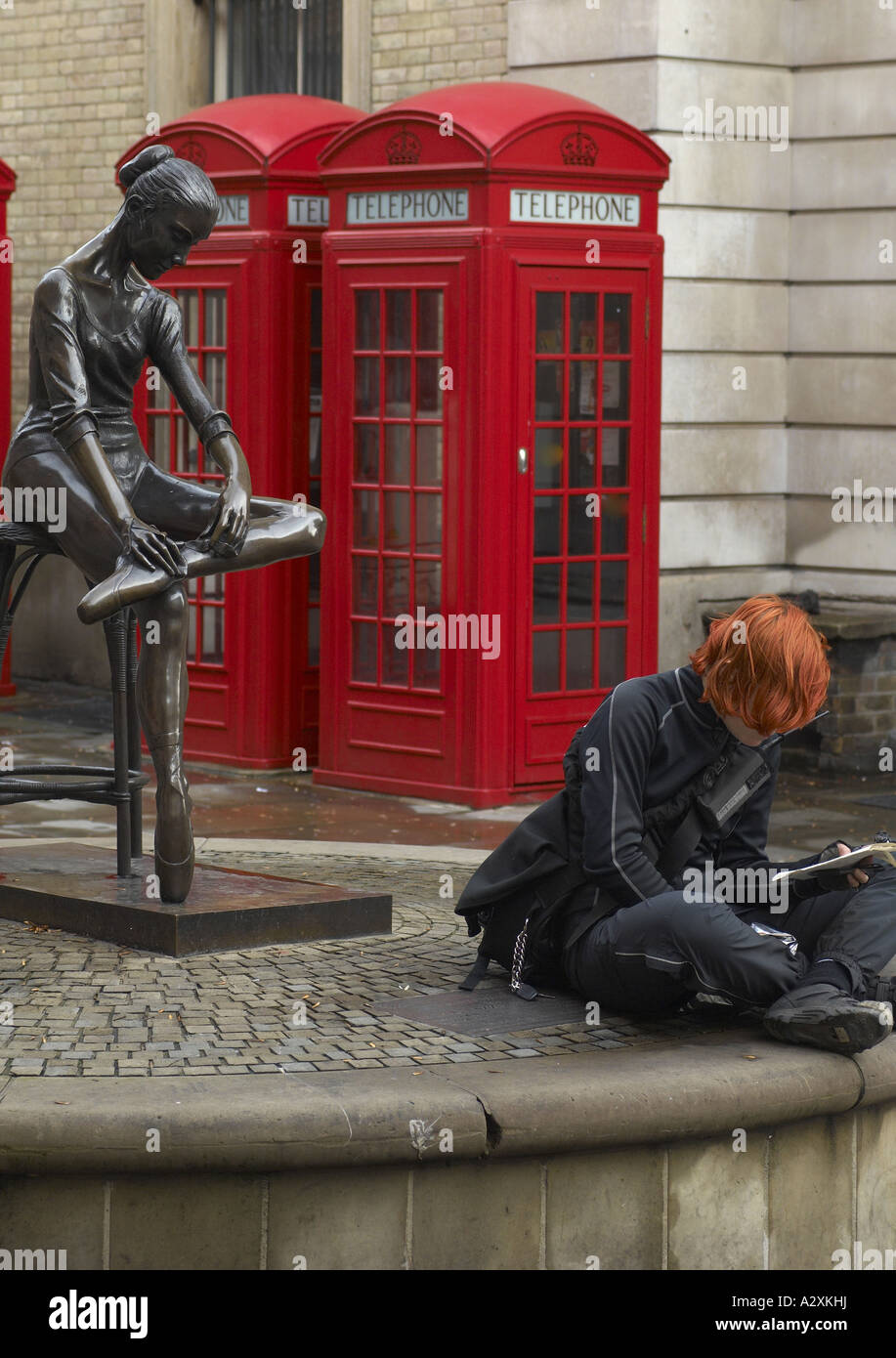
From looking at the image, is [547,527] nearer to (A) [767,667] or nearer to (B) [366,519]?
(B) [366,519]

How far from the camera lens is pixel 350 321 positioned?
9641 mm

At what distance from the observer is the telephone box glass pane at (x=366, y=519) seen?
9719 mm

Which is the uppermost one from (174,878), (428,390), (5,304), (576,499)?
(5,304)

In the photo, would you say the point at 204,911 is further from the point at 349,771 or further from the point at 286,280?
the point at 286,280

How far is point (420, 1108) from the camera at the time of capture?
4.38 metres

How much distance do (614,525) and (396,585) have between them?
1.03 meters

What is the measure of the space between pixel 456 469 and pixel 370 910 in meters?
3.58

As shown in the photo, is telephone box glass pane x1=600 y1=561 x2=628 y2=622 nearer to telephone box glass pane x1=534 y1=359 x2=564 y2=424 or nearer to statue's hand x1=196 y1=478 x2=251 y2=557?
telephone box glass pane x1=534 y1=359 x2=564 y2=424

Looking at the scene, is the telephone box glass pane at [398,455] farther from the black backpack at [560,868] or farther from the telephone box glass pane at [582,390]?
the black backpack at [560,868]

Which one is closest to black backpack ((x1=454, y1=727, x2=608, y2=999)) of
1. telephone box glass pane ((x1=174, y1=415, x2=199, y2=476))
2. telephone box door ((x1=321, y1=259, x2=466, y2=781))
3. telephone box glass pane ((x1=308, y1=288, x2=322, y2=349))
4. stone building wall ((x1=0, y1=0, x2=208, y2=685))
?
telephone box door ((x1=321, y1=259, x2=466, y2=781))

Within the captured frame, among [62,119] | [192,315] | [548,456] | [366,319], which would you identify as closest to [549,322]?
[548,456]

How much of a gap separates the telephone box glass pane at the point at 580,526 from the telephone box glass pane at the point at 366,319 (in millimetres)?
1130

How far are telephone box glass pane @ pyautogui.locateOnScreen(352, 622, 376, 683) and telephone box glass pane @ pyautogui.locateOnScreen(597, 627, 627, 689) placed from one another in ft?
3.35

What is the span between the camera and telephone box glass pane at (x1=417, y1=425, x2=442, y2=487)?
373 inches
